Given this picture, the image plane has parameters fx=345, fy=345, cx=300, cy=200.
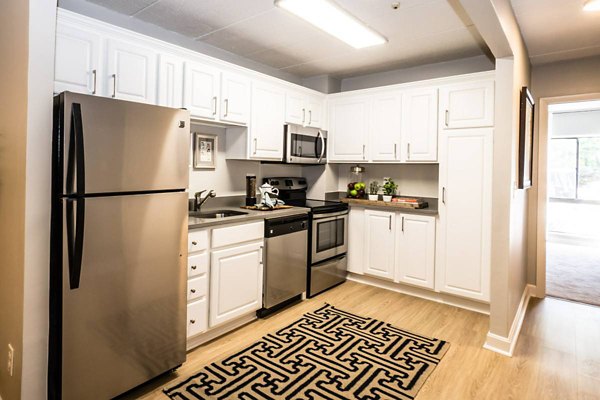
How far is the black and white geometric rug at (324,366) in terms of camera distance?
2.08 meters

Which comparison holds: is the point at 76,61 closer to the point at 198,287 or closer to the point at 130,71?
the point at 130,71

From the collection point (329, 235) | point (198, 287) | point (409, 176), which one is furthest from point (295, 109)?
point (198, 287)

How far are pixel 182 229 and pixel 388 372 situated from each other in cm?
165

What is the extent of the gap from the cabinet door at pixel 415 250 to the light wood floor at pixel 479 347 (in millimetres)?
240

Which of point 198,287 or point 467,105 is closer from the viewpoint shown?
point 198,287

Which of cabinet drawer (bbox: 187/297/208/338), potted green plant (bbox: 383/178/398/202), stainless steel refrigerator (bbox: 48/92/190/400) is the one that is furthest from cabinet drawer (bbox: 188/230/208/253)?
potted green plant (bbox: 383/178/398/202)

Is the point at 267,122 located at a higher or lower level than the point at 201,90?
lower

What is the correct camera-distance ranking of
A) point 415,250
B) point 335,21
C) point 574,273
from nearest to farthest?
point 335,21 < point 415,250 < point 574,273

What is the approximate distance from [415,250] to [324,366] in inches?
68.1

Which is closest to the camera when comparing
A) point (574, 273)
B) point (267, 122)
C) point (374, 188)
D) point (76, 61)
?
point (76, 61)

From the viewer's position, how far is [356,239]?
404 cm

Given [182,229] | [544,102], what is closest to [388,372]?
[182,229]

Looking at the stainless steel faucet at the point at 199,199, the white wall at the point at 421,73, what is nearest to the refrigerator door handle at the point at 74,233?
the stainless steel faucet at the point at 199,199

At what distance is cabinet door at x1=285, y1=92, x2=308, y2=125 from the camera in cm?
368
